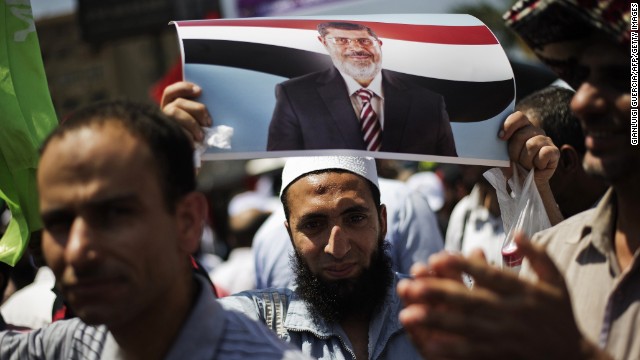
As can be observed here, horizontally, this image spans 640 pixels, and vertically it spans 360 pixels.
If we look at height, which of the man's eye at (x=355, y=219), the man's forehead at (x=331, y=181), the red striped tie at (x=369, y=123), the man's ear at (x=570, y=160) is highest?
the red striped tie at (x=369, y=123)

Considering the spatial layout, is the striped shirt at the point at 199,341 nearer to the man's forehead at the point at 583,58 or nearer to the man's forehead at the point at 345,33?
the man's forehead at the point at 583,58

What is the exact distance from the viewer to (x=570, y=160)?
162 inches

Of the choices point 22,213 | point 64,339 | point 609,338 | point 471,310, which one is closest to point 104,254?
point 64,339

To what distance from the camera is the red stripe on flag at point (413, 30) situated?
3055 mm

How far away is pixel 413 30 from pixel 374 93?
0.31 m

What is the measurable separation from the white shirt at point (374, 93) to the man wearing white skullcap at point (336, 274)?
696mm

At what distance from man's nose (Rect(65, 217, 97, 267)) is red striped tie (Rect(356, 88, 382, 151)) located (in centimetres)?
115

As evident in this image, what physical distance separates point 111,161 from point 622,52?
116 centimetres

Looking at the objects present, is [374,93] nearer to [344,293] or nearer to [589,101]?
[344,293]

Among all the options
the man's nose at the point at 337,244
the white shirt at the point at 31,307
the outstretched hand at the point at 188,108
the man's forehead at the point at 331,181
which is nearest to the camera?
the outstretched hand at the point at 188,108

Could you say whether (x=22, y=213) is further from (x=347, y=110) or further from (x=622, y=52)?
(x=622, y=52)

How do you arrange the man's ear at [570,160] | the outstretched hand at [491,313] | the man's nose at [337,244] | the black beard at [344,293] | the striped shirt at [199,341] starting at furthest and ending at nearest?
the man's ear at [570,160]
the man's nose at [337,244]
the black beard at [344,293]
the striped shirt at [199,341]
the outstretched hand at [491,313]

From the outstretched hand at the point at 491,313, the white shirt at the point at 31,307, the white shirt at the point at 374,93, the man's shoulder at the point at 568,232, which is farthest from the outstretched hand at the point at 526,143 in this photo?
the white shirt at the point at 31,307

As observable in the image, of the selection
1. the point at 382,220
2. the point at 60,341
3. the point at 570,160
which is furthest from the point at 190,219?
the point at 570,160
